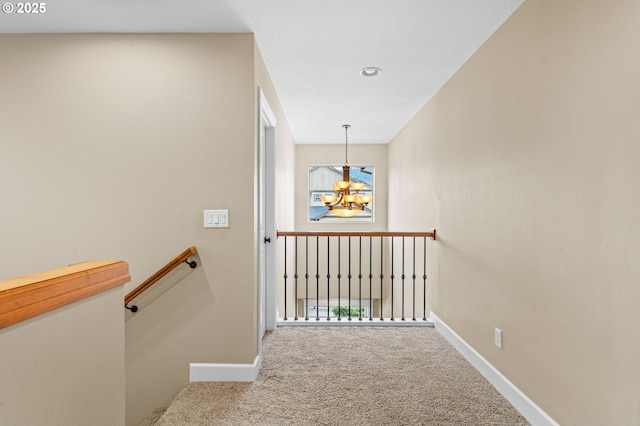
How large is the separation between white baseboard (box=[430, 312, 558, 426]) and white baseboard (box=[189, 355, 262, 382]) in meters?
1.58

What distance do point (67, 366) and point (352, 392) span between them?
66.9 inches

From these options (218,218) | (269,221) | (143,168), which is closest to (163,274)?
(218,218)

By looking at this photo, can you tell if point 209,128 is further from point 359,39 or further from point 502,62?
point 502,62

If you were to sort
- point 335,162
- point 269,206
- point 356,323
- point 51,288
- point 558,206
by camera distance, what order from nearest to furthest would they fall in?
point 51,288
point 558,206
point 269,206
point 356,323
point 335,162

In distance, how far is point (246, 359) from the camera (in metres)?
2.44

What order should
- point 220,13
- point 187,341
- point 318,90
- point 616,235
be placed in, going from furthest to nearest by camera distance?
point 318,90, point 187,341, point 220,13, point 616,235

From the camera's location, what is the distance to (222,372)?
2436 mm

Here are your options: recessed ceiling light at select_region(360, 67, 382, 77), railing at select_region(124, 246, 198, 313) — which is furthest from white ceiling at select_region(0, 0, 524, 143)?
railing at select_region(124, 246, 198, 313)

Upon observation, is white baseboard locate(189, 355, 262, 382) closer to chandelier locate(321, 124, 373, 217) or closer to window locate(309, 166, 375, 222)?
chandelier locate(321, 124, 373, 217)

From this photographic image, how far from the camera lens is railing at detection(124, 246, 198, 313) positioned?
2.36m

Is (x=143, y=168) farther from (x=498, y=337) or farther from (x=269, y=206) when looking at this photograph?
(x=498, y=337)

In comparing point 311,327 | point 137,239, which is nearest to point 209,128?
point 137,239

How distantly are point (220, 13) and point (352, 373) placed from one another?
2.50 m

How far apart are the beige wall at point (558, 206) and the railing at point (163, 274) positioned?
6.54 feet
